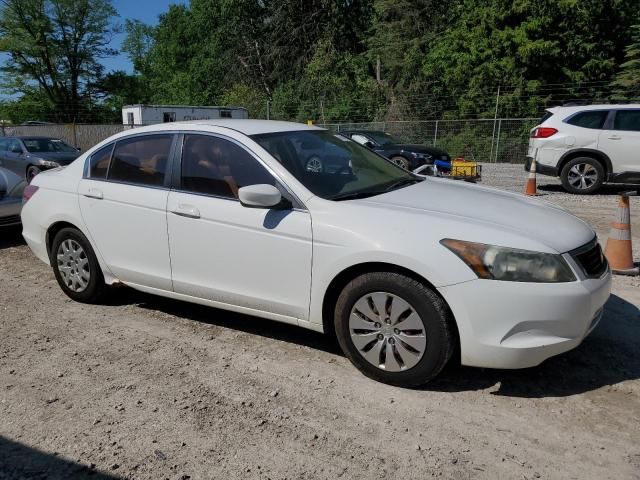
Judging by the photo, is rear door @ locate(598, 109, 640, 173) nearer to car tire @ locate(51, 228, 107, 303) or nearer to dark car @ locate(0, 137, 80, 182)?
car tire @ locate(51, 228, 107, 303)

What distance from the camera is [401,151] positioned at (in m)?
14.2

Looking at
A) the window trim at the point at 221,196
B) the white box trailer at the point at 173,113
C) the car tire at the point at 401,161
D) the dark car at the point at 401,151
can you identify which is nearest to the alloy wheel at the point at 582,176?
the dark car at the point at 401,151

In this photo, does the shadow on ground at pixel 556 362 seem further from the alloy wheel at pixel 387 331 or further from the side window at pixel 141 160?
the side window at pixel 141 160

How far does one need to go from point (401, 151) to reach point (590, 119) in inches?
184

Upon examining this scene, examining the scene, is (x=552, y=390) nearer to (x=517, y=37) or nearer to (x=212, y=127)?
(x=212, y=127)

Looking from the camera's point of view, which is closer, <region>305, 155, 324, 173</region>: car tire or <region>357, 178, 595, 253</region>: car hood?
<region>357, 178, 595, 253</region>: car hood

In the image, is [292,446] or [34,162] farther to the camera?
[34,162]

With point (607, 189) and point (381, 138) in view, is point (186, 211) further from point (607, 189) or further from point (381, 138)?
point (381, 138)

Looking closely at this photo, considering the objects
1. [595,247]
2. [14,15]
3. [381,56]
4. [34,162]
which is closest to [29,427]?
[595,247]

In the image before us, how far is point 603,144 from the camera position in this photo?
10.4 meters

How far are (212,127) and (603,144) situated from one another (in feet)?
28.8

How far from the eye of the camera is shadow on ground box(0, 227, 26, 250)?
7.46 meters

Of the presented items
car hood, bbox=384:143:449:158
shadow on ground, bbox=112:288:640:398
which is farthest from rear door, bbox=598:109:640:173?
shadow on ground, bbox=112:288:640:398

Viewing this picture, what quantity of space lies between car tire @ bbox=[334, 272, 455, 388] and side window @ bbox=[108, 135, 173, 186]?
1827 mm
